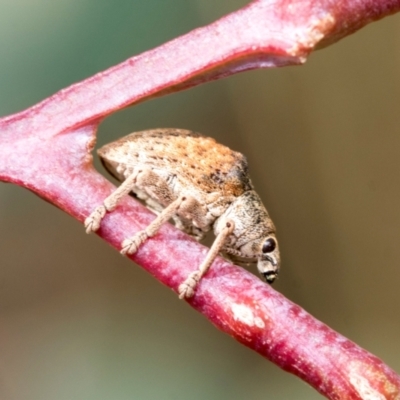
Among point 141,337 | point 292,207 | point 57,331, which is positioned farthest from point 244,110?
point 57,331

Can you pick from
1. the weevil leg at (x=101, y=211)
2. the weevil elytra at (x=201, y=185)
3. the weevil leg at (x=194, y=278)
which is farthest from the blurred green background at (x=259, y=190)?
the weevil leg at (x=194, y=278)

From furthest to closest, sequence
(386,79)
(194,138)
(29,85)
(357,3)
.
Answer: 1. (386,79)
2. (29,85)
3. (194,138)
4. (357,3)

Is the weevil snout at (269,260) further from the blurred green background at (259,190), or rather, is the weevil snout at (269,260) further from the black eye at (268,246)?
the blurred green background at (259,190)

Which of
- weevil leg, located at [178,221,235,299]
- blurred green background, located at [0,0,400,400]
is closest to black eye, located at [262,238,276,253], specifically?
weevil leg, located at [178,221,235,299]

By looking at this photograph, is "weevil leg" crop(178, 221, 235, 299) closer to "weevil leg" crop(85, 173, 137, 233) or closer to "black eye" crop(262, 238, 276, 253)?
"weevil leg" crop(85, 173, 137, 233)

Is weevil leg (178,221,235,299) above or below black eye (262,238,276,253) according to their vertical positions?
below

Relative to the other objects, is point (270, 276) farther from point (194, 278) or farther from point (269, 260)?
point (194, 278)

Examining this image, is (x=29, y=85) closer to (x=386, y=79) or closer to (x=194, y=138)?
(x=194, y=138)
